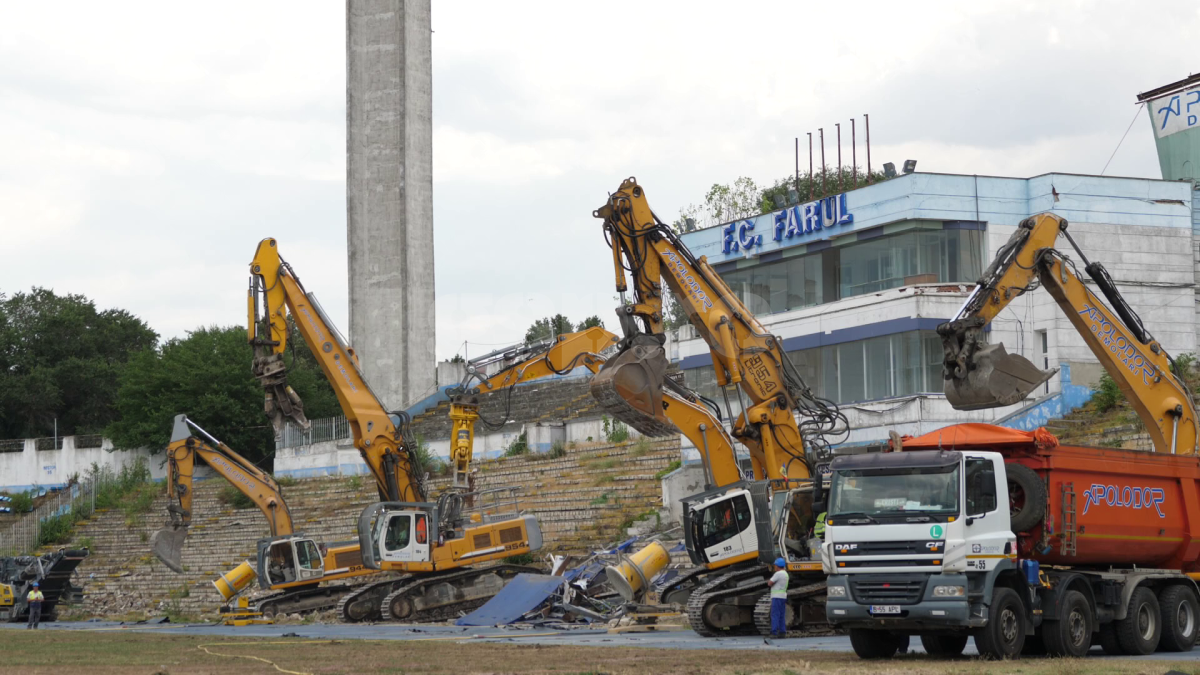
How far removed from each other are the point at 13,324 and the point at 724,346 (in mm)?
76906

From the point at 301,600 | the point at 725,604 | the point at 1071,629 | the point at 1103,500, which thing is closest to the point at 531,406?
the point at 301,600

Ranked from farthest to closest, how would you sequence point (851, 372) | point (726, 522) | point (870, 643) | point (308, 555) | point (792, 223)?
point (792, 223) → point (851, 372) → point (308, 555) → point (726, 522) → point (870, 643)

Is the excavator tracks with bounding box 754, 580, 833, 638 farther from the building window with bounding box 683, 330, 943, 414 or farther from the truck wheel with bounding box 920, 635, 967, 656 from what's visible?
the building window with bounding box 683, 330, 943, 414

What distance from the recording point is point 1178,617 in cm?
2020

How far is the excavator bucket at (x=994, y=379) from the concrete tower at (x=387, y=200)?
185 feet

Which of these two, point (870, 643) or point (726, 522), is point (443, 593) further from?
point (870, 643)

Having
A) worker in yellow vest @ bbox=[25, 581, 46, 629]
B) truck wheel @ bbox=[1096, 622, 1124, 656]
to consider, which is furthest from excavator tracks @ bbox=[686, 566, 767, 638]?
worker in yellow vest @ bbox=[25, 581, 46, 629]

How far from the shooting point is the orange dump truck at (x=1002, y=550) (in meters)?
17.5

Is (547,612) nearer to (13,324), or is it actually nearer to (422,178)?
(422,178)

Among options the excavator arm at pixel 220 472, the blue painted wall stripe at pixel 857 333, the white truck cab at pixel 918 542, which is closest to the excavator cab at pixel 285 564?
the excavator arm at pixel 220 472

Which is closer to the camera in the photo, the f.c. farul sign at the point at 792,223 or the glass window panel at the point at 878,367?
the glass window panel at the point at 878,367

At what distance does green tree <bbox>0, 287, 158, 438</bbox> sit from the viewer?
88.8m

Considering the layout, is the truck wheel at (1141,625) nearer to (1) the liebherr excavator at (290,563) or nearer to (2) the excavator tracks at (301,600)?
(1) the liebherr excavator at (290,563)

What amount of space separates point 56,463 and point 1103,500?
6343 cm
